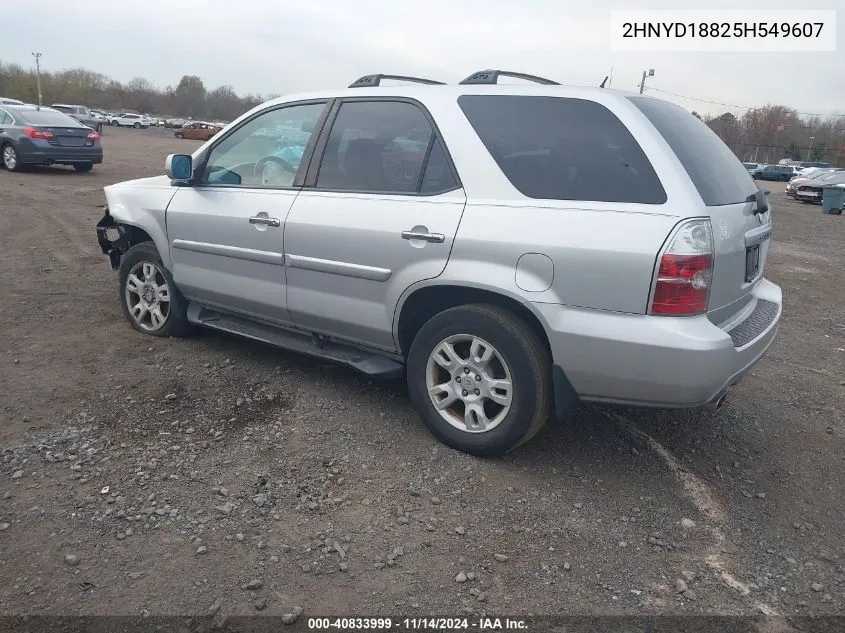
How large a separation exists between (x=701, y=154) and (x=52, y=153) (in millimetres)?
15280

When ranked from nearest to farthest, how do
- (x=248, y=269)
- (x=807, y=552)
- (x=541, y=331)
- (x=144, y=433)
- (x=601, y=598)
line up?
(x=601, y=598) < (x=807, y=552) < (x=541, y=331) < (x=144, y=433) < (x=248, y=269)

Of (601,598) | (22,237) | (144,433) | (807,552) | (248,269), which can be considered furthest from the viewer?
(22,237)

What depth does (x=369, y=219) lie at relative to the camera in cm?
369

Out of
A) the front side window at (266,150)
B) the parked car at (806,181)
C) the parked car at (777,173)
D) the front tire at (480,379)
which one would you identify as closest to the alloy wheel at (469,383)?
the front tire at (480,379)

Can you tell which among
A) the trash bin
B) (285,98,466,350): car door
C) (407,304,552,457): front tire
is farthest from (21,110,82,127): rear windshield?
the trash bin

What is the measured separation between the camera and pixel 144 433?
12.0 feet

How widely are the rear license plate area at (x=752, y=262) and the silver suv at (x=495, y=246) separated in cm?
2

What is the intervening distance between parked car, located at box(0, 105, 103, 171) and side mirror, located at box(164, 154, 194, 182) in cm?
1251

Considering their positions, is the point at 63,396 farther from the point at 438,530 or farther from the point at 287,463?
the point at 438,530

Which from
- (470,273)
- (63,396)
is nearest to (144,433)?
(63,396)

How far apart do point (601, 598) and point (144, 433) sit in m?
2.42

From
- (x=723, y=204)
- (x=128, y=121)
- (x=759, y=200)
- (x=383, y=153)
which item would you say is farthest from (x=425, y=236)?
(x=128, y=121)

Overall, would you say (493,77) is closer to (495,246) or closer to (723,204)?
(495,246)

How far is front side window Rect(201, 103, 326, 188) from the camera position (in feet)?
13.9
